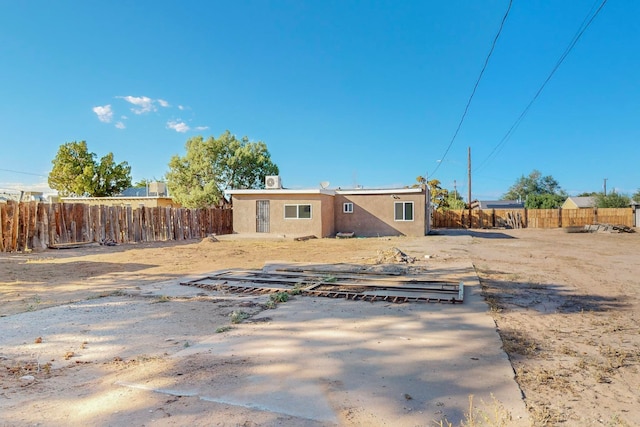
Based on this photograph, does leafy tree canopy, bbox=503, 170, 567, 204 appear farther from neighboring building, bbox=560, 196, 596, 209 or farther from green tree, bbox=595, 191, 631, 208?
green tree, bbox=595, 191, 631, 208

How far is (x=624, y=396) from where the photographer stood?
2770mm

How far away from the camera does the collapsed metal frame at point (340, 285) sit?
20.1ft

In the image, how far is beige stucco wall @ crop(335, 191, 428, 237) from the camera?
68.4 ft

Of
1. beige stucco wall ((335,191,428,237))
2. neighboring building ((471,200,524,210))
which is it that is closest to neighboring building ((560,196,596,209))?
neighboring building ((471,200,524,210))

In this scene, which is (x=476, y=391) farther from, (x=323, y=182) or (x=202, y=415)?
(x=323, y=182)

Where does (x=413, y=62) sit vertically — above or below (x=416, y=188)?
above

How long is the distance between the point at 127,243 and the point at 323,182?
36.1 ft

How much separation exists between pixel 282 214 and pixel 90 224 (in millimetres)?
8966

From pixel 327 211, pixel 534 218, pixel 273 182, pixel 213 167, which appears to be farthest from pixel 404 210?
pixel 534 218

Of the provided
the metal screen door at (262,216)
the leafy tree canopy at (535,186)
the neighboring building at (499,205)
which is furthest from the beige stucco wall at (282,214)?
the leafy tree canopy at (535,186)

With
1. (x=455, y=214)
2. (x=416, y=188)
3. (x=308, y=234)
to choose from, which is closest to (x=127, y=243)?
(x=308, y=234)

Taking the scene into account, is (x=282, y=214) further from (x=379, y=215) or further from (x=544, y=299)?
(x=544, y=299)

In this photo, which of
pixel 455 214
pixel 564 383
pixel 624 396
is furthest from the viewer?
pixel 455 214

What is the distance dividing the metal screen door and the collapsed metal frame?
12.1 meters
